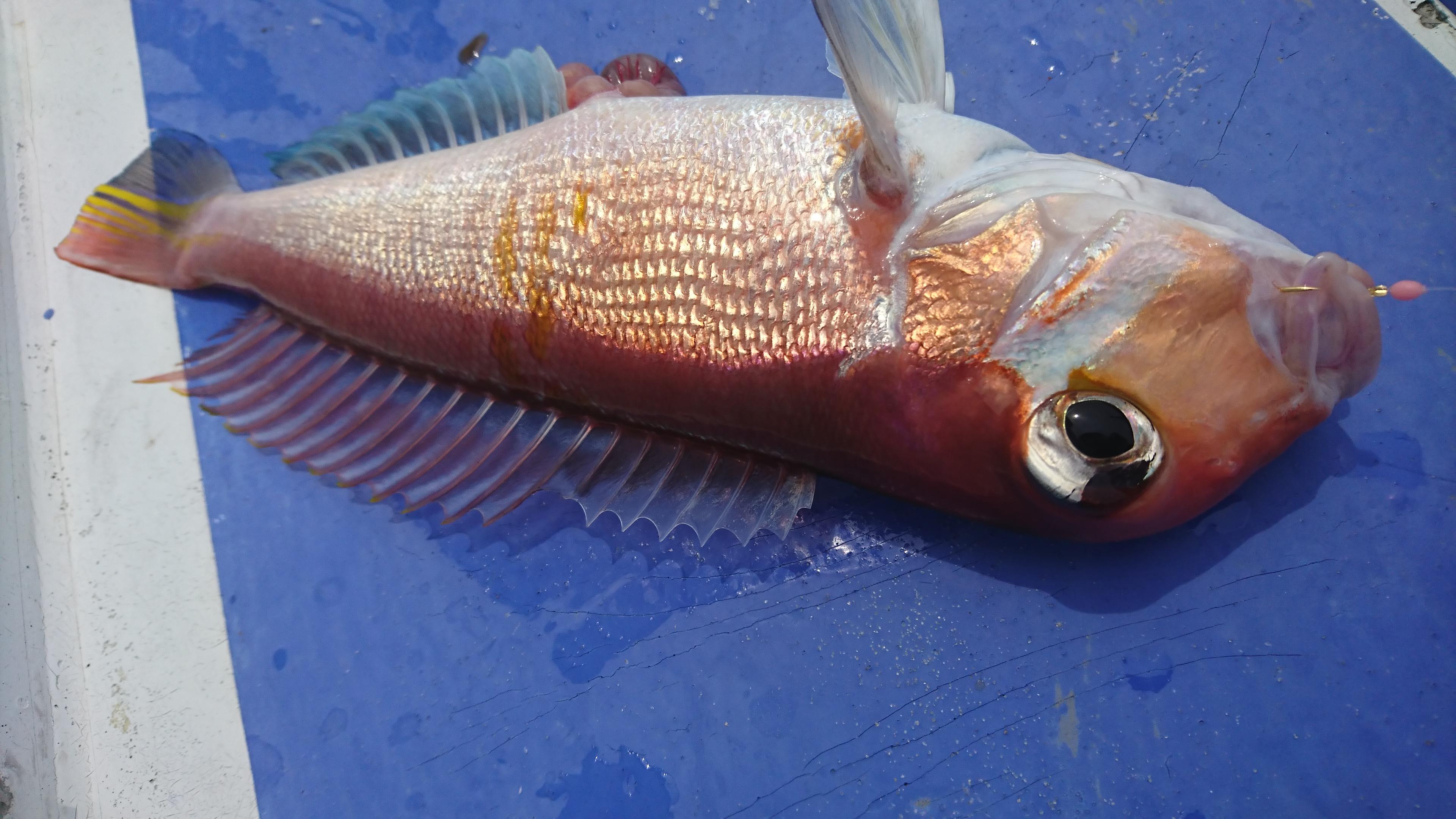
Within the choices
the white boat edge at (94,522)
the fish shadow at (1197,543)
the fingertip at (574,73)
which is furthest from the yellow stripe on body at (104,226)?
the fish shadow at (1197,543)

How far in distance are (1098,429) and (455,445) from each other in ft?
4.32

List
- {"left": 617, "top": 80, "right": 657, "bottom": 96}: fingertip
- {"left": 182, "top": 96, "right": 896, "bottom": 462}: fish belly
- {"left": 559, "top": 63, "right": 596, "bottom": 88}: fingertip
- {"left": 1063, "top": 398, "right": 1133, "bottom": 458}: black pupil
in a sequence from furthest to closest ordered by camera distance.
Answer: {"left": 559, "top": 63, "right": 596, "bottom": 88}: fingertip, {"left": 617, "top": 80, "right": 657, "bottom": 96}: fingertip, {"left": 182, "top": 96, "right": 896, "bottom": 462}: fish belly, {"left": 1063, "top": 398, "right": 1133, "bottom": 458}: black pupil

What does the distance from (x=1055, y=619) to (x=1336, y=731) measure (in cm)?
55

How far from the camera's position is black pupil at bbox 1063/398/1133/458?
3.95ft

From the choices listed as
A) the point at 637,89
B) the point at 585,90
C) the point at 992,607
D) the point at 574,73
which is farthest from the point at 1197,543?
the point at 574,73

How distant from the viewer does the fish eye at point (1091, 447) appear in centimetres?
121

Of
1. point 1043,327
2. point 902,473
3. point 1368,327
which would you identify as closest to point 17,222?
point 902,473

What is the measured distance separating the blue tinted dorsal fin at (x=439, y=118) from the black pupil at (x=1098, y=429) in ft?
4.37

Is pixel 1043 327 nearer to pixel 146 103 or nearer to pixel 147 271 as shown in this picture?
pixel 147 271

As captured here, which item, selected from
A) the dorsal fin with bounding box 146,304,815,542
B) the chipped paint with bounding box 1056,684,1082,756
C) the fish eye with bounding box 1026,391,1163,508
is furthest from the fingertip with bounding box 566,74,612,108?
the chipped paint with bounding box 1056,684,1082,756

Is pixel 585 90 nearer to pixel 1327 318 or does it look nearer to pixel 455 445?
pixel 455 445

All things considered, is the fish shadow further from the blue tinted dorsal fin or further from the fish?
the blue tinted dorsal fin

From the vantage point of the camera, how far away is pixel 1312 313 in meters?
1.29

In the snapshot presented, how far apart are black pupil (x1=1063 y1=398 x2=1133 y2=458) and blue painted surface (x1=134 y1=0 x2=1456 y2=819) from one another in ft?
1.60
